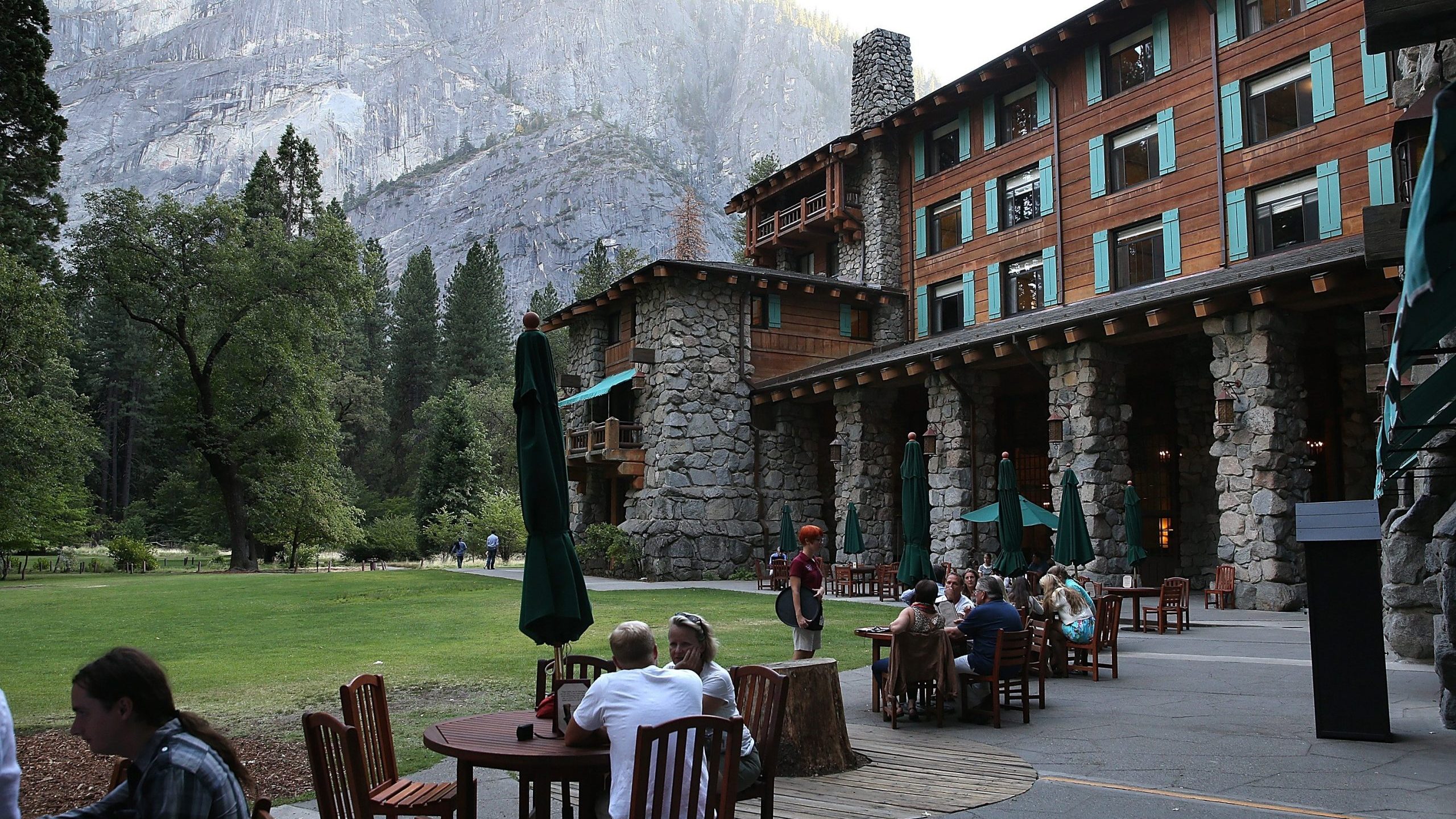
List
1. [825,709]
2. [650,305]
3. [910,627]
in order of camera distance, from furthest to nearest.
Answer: [650,305] < [910,627] < [825,709]

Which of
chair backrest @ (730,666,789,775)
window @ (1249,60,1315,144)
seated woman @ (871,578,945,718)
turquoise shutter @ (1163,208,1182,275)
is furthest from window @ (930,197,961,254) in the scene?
chair backrest @ (730,666,789,775)

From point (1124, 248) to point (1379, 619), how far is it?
1654 centimetres

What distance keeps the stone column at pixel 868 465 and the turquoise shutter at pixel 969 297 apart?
3038mm

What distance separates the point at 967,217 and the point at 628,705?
24.0m

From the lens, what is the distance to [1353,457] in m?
18.7

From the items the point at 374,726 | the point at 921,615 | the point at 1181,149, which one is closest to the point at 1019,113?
the point at 1181,149

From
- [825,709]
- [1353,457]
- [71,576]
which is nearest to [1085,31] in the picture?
[1353,457]

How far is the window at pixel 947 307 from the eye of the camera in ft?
87.3

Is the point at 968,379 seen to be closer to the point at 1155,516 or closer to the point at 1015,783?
the point at 1155,516

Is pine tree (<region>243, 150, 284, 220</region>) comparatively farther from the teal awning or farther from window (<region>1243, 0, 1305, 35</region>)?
window (<region>1243, 0, 1305, 35</region>)

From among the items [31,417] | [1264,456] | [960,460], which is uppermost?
[31,417]

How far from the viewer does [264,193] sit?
50.7 meters

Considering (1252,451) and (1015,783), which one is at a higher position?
(1252,451)

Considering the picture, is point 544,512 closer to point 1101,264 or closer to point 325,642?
point 325,642
